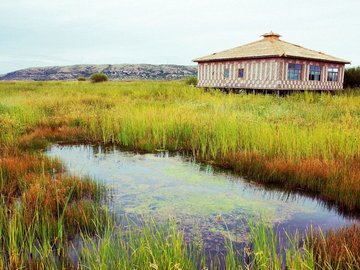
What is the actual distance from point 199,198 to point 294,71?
2098 centimetres

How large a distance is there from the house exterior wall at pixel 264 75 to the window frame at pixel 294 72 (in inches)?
6.7

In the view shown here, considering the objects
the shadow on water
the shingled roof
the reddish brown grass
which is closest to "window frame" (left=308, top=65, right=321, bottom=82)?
the shingled roof

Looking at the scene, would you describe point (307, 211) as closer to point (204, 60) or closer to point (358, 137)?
point (358, 137)

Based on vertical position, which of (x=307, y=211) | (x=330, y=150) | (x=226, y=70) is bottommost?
(x=307, y=211)

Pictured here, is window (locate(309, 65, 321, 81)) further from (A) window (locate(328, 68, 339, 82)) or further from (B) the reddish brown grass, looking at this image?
(B) the reddish brown grass

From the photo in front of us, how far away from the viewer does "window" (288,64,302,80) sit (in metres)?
23.8

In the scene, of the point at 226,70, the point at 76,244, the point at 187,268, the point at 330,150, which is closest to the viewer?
the point at 187,268

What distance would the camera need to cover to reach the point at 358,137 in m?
7.73

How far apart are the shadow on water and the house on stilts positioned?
1720 cm

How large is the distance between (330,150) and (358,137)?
3.59ft

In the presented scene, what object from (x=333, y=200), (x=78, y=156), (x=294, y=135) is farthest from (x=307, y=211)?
(x=78, y=156)

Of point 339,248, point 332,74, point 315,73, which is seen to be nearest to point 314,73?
point 315,73

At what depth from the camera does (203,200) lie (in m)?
5.51

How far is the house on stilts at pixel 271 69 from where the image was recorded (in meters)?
23.3
